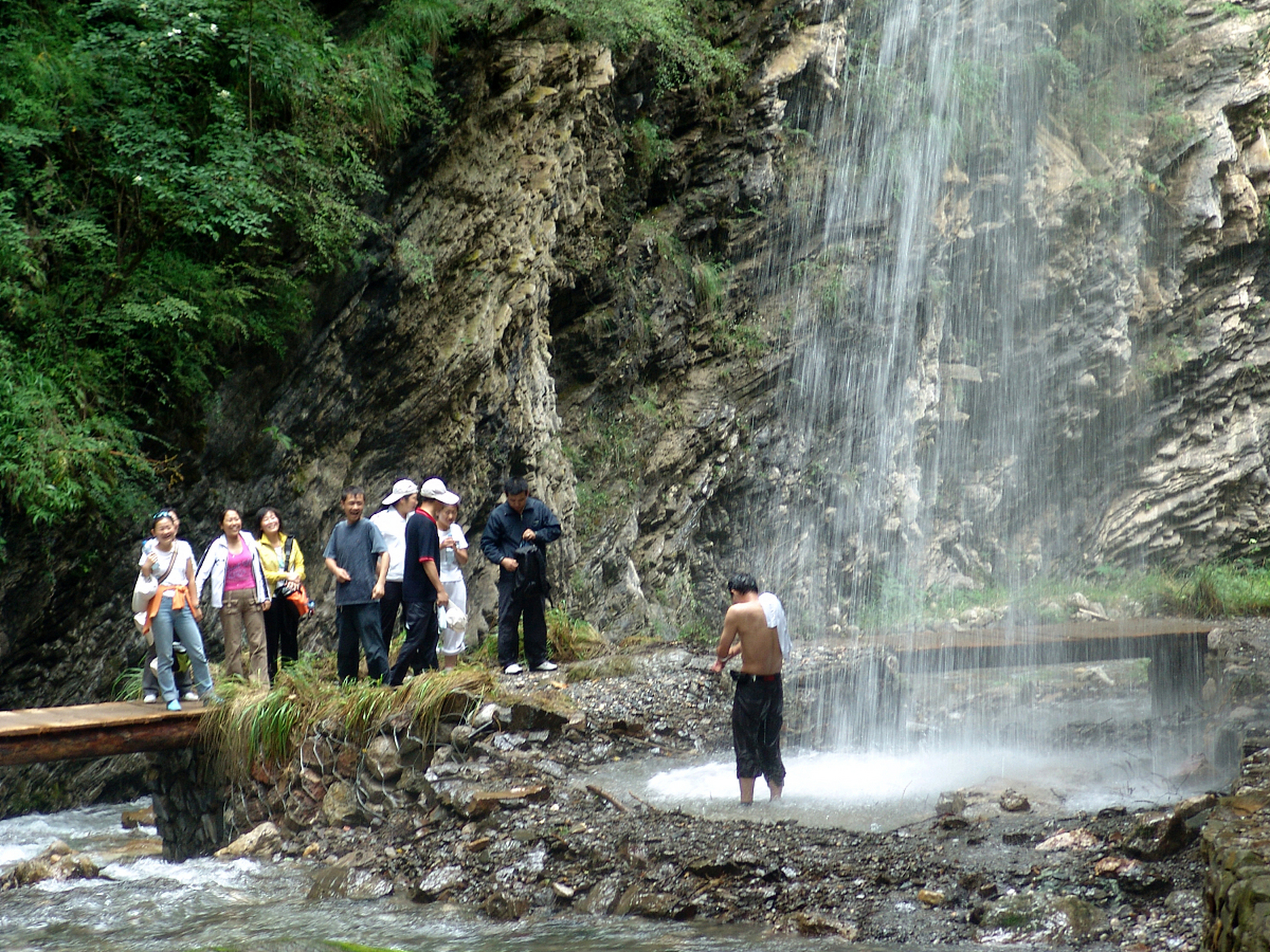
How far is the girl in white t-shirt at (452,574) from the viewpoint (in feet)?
29.0

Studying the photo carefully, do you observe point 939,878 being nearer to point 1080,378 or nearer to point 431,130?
point 431,130

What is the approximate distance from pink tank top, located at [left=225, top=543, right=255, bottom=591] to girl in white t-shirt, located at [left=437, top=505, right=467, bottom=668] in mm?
A: 1577

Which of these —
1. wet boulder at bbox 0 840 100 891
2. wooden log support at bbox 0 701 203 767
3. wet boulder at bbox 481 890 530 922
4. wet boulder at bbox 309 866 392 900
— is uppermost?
wooden log support at bbox 0 701 203 767

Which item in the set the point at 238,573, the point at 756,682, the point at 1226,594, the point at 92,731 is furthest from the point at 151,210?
the point at 1226,594

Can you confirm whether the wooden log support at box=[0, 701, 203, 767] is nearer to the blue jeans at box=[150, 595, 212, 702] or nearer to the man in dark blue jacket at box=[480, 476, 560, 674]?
the blue jeans at box=[150, 595, 212, 702]

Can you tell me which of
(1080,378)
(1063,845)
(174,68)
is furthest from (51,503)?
(1080,378)

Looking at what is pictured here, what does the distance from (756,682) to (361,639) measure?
11.0 ft

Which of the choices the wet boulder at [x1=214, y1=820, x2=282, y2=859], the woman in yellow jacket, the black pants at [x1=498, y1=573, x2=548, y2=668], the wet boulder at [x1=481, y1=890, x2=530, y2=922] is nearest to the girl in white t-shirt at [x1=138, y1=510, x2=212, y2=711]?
the woman in yellow jacket

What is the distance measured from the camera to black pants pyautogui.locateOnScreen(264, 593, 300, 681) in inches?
346

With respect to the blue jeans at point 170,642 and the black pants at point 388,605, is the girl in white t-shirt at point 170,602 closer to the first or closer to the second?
the blue jeans at point 170,642

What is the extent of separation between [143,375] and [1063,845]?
8.27 meters

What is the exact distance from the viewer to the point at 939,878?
517 cm

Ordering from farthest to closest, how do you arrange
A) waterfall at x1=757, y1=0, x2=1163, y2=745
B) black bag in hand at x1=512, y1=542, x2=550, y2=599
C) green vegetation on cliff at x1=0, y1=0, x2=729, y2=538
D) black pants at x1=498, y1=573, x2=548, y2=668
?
waterfall at x1=757, y1=0, x2=1163, y2=745 → black pants at x1=498, y1=573, x2=548, y2=668 → black bag in hand at x1=512, y1=542, x2=550, y2=599 → green vegetation on cliff at x1=0, y1=0, x2=729, y2=538

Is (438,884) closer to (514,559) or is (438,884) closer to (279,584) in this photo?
(279,584)
